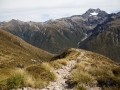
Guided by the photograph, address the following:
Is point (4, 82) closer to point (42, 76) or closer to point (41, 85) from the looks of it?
point (41, 85)

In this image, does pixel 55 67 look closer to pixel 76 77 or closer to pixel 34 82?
pixel 76 77

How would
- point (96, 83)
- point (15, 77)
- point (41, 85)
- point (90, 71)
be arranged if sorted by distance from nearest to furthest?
point (15, 77) < point (41, 85) < point (96, 83) < point (90, 71)

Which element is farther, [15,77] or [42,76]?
[42,76]

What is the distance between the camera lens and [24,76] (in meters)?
12.0

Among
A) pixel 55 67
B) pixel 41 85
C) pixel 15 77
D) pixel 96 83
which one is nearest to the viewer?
pixel 15 77

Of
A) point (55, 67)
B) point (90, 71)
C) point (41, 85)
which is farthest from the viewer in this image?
point (55, 67)

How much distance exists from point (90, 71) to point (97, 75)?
924mm

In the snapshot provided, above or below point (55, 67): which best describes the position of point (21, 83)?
Result: above

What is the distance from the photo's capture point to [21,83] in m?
11.6

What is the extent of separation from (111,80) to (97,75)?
2034mm

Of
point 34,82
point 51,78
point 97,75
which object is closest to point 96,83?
point 97,75

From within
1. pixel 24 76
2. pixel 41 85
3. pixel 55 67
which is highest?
pixel 24 76

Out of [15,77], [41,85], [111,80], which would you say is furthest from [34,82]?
[111,80]

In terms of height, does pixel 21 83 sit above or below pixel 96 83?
above
